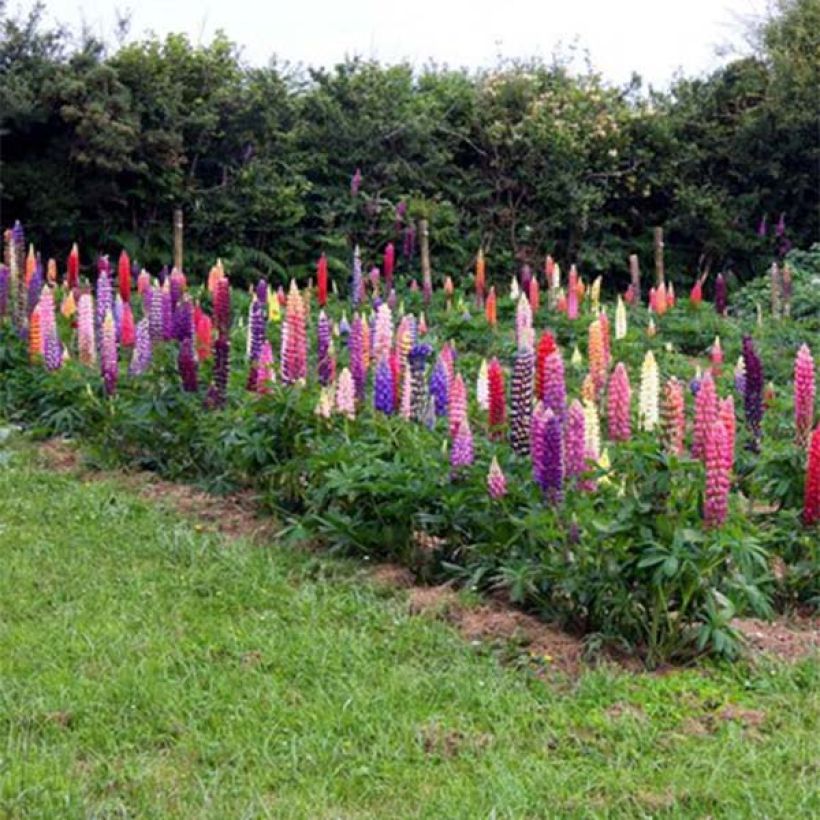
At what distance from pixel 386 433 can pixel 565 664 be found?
185 cm

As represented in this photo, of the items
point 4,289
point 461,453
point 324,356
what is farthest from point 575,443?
point 4,289

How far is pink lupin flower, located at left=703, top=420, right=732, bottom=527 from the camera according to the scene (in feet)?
13.8

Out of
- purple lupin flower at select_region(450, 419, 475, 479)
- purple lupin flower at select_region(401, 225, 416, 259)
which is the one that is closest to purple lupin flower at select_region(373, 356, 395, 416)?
purple lupin flower at select_region(450, 419, 475, 479)

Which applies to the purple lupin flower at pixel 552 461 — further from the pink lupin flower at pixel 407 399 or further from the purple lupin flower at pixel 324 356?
the purple lupin flower at pixel 324 356

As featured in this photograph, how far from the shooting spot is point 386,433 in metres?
5.82

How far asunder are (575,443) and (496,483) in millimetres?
346

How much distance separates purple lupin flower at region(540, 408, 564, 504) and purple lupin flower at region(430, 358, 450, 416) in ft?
5.10

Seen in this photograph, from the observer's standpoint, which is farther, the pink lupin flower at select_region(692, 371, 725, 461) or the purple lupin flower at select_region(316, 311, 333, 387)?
the purple lupin flower at select_region(316, 311, 333, 387)

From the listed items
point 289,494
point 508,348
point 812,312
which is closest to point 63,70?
point 508,348

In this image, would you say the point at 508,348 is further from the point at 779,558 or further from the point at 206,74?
the point at 206,74

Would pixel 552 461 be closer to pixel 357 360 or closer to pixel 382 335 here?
pixel 357 360

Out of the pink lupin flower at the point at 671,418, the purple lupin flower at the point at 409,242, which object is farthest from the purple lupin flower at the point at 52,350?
the purple lupin flower at the point at 409,242

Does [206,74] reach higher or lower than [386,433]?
higher

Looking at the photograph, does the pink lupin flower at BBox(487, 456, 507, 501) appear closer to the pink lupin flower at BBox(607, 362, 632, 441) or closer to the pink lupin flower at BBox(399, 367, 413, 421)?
the pink lupin flower at BBox(607, 362, 632, 441)
